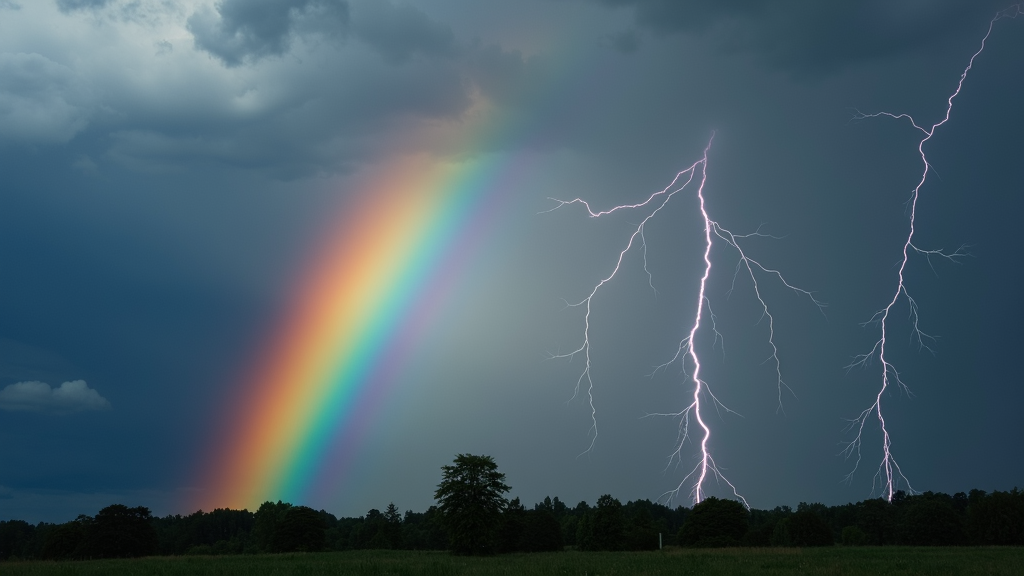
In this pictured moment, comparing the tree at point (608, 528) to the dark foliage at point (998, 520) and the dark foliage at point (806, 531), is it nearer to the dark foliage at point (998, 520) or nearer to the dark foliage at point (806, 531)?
the dark foliage at point (806, 531)

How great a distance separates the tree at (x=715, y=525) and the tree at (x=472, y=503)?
66.9ft

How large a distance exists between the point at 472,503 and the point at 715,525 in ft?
79.2

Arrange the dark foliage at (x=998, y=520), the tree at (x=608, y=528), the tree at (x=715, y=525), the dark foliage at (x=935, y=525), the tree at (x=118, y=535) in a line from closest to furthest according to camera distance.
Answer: the tree at (x=118, y=535) < the dark foliage at (x=998, y=520) < the tree at (x=608, y=528) < the dark foliage at (x=935, y=525) < the tree at (x=715, y=525)

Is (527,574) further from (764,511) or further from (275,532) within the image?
(764,511)

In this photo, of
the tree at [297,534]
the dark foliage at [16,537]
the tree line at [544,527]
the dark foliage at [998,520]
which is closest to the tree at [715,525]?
the tree line at [544,527]

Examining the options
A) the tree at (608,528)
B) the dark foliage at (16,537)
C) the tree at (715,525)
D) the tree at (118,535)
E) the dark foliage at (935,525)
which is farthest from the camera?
the dark foliage at (16,537)

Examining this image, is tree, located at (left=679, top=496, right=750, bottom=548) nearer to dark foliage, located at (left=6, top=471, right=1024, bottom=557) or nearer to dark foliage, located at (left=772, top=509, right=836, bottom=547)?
dark foliage, located at (left=6, top=471, right=1024, bottom=557)

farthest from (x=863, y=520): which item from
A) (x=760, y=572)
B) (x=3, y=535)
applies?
(x=3, y=535)

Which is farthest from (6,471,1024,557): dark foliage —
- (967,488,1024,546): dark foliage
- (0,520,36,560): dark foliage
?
(0,520,36,560): dark foliage

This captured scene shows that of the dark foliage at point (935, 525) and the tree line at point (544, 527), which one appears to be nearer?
the tree line at point (544, 527)

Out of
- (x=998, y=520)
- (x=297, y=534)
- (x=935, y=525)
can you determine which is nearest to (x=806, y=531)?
(x=935, y=525)

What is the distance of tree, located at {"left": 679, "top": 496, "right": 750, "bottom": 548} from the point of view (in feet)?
194

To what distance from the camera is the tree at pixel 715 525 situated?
5903cm

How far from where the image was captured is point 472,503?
156 feet
